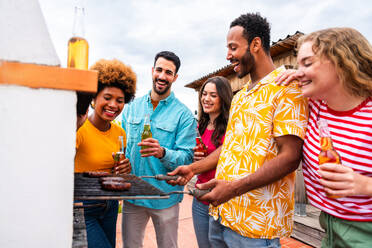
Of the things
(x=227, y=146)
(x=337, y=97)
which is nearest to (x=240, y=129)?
(x=227, y=146)

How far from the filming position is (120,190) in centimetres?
146

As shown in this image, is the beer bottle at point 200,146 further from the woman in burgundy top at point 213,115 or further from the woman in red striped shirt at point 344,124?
the woman in red striped shirt at point 344,124

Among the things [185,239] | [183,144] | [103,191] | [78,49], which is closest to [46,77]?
[78,49]

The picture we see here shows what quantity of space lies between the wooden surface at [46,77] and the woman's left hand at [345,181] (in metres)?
1.15

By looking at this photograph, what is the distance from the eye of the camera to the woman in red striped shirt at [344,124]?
109cm

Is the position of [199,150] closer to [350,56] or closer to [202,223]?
[202,223]

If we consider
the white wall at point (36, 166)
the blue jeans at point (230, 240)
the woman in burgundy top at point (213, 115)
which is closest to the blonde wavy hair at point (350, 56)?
the blue jeans at point (230, 240)

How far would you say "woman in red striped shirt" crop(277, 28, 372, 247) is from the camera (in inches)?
43.1

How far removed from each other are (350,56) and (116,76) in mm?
1932

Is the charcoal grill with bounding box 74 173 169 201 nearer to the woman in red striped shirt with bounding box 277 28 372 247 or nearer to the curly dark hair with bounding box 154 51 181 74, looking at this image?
the woman in red striped shirt with bounding box 277 28 372 247

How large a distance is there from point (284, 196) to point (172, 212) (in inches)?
58.5

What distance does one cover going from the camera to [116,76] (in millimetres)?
2338

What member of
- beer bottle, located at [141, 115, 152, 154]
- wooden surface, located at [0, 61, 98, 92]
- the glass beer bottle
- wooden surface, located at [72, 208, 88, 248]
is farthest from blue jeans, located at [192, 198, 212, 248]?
wooden surface, located at [0, 61, 98, 92]

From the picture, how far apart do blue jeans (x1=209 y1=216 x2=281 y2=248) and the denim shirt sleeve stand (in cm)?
82
